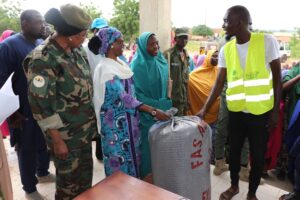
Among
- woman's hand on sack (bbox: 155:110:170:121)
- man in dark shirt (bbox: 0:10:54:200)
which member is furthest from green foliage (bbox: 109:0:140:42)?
woman's hand on sack (bbox: 155:110:170:121)

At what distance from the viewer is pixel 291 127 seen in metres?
2.54

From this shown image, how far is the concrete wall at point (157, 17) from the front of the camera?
117 inches

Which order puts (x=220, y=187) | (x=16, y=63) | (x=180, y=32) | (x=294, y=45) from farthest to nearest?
(x=294, y=45) < (x=180, y=32) < (x=220, y=187) < (x=16, y=63)

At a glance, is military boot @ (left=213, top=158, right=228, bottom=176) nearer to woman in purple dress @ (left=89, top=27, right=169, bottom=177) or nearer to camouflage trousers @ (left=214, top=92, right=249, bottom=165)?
camouflage trousers @ (left=214, top=92, right=249, bottom=165)

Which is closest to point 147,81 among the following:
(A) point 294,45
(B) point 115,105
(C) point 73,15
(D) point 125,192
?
(B) point 115,105

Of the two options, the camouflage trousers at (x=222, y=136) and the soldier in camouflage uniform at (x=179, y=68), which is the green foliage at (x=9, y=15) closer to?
the soldier in camouflage uniform at (x=179, y=68)

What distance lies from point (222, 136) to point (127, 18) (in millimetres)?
3462

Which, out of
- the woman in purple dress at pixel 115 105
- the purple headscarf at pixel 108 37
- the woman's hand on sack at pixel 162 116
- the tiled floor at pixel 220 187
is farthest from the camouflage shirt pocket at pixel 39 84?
the tiled floor at pixel 220 187

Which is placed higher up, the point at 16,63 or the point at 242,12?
the point at 242,12

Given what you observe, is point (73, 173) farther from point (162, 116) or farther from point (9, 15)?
point (9, 15)

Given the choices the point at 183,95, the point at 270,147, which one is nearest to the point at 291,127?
the point at 270,147

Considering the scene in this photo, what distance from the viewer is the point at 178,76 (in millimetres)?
2984

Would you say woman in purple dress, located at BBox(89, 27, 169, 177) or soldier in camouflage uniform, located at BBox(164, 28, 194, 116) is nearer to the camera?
woman in purple dress, located at BBox(89, 27, 169, 177)

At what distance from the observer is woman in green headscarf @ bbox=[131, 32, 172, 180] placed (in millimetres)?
2377
